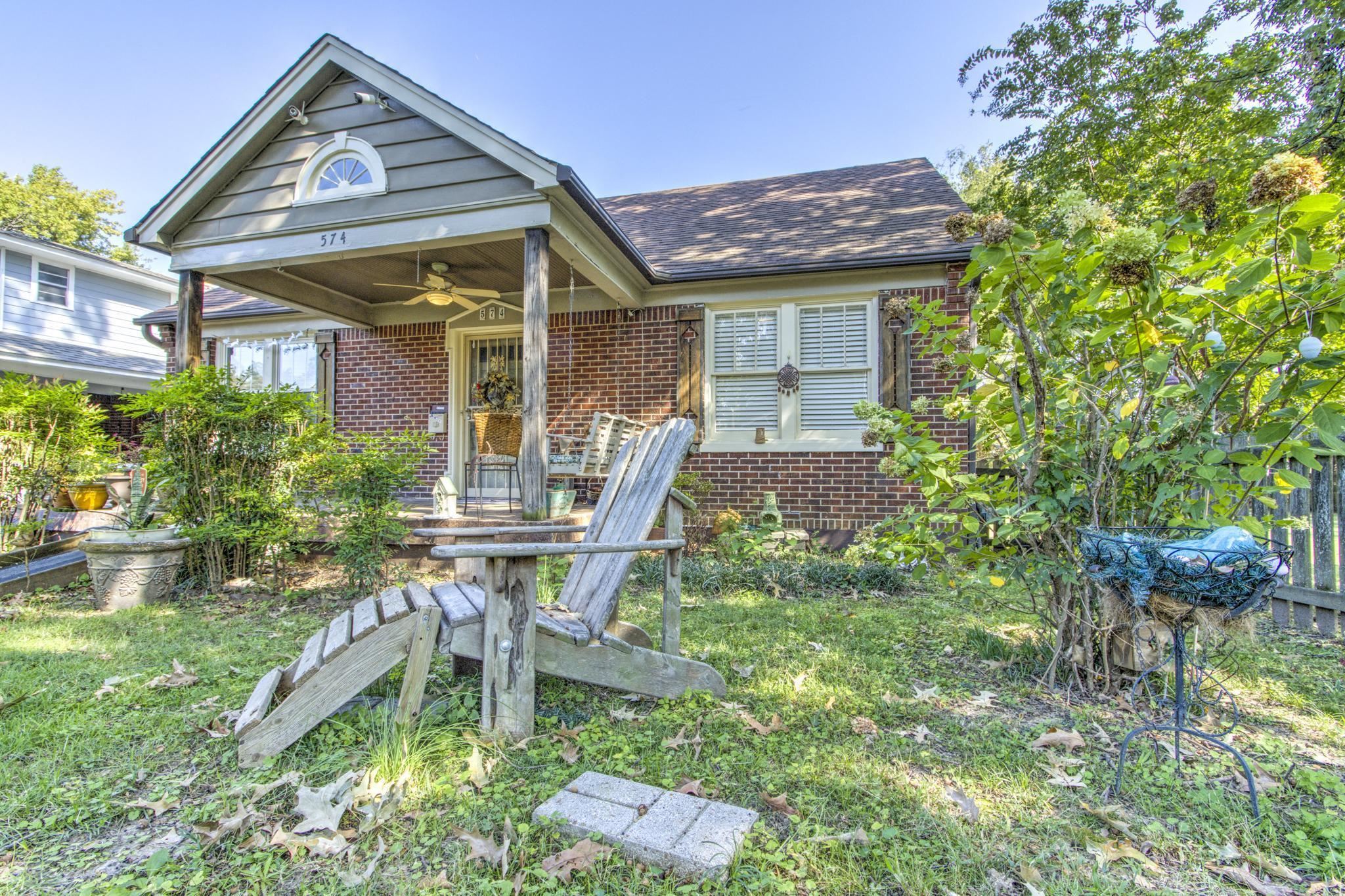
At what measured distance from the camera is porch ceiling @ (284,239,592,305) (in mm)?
5949

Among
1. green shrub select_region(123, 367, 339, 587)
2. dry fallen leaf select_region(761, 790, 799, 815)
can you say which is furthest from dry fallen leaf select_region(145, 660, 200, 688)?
dry fallen leaf select_region(761, 790, 799, 815)

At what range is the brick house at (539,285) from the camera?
16.5 ft

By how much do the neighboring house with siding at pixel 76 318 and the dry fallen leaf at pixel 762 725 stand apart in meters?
11.9

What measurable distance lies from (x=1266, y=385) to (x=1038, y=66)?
8.20 m

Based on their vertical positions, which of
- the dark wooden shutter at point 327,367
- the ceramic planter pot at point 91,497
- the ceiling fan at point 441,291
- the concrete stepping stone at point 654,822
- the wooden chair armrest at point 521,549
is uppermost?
the ceiling fan at point 441,291

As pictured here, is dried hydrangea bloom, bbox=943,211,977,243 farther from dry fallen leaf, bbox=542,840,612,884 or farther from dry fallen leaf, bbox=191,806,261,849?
dry fallen leaf, bbox=191,806,261,849

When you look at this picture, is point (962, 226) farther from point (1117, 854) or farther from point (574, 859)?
point (574, 859)

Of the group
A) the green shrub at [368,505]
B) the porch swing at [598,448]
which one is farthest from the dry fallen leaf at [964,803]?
the green shrub at [368,505]

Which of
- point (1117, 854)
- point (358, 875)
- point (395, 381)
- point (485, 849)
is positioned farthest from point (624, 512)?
point (395, 381)

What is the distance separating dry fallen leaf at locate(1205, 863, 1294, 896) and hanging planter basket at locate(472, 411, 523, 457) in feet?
16.9

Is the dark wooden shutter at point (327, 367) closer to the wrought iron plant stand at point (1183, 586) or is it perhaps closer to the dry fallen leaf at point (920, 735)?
the dry fallen leaf at point (920, 735)

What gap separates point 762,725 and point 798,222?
20.9 feet

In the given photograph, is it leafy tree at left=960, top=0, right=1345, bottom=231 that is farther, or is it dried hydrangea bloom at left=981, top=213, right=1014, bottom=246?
leafy tree at left=960, top=0, right=1345, bottom=231

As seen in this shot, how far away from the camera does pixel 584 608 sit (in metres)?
2.71
